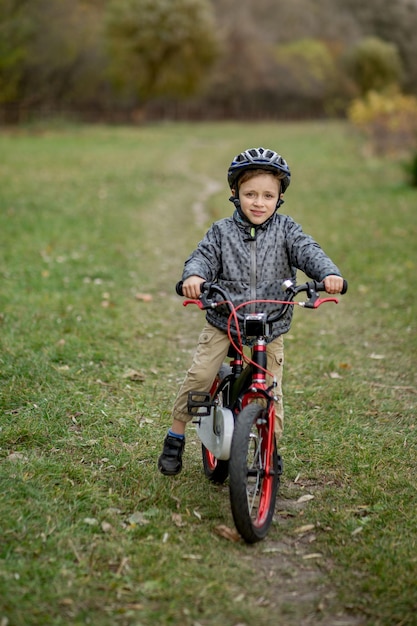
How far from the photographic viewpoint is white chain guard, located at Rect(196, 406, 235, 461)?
3.90 m

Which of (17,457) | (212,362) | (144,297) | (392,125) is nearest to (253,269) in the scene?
(212,362)

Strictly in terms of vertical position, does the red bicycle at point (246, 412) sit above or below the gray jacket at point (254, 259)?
below

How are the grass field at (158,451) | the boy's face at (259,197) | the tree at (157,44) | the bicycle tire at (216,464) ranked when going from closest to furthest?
1. the grass field at (158,451)
2. the boy's face at (259,197)
3. the bicycle tire at (216,464)
4. the tree at (157,44)

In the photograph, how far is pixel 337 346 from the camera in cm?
757

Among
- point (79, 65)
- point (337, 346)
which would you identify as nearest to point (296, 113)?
point (79, 65)

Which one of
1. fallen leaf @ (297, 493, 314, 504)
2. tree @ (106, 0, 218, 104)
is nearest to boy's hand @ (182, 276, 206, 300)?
fallen leaf @ (297, 493, 314, 504)

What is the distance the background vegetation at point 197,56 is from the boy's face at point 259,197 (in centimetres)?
2746

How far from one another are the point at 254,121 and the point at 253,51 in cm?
676

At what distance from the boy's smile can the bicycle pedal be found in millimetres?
1005

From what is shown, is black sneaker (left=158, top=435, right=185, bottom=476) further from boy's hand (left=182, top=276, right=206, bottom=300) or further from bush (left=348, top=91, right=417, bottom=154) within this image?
bush (left=348, top=91, right=417, bottom=154)

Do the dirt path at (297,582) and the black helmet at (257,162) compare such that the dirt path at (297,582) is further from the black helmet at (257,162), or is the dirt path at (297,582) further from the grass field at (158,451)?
the black helmet at (257,162)

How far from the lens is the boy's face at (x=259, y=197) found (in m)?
4.17

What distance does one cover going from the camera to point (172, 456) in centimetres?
Answer: 450

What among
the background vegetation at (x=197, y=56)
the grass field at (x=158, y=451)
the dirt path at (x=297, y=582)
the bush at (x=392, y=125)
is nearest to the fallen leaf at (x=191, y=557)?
the grass field at (x=158, y=451)
